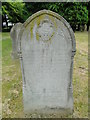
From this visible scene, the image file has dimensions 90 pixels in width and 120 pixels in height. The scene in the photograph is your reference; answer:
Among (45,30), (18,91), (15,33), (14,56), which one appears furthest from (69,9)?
(45,30)

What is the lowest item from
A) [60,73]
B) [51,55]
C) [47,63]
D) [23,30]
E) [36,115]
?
[36,115]

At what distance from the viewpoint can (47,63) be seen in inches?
96.0

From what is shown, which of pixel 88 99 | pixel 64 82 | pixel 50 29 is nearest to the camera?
pixel 50 29

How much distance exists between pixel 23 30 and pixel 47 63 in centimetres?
74

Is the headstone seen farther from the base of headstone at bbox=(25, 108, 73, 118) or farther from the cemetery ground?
the base of headstone at bbox=(25, 108, 73, 118)

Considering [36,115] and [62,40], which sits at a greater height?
[62,40]

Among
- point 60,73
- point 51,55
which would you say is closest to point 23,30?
point 51,55

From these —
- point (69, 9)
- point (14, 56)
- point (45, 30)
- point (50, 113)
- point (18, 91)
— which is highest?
point (69, 9)

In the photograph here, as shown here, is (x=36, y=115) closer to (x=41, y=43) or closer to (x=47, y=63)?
(x=47, y=63)

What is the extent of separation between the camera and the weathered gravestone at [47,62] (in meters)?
2.20

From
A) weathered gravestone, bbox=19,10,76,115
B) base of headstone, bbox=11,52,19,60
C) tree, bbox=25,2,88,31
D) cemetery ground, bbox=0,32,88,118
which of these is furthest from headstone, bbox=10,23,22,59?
tree, bbox=25,2,88,31

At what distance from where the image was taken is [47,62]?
2.43m

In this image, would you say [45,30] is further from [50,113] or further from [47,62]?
[50,113]

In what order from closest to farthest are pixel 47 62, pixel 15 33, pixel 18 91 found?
pixel 47 62
pixel 18 91
pixel 15 33
